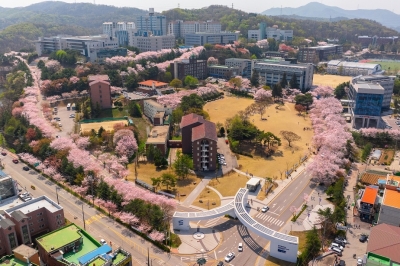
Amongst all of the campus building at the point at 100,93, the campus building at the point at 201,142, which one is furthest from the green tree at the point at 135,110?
the campus building at the point at 201,142

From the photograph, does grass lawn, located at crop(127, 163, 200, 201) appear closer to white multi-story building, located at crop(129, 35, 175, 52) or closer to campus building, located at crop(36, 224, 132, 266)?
campus building, located at crop(36, 224, 132, 266)

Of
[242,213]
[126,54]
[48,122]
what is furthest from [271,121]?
[126,54]

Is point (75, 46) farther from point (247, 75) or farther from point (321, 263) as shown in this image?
point (321, 263)

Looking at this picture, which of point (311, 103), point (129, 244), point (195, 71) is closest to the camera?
point (129, 244)

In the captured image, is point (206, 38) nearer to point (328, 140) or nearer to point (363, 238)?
point (328, 140)

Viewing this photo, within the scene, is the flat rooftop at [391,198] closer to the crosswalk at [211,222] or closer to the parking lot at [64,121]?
the crosswalk at [211,222]

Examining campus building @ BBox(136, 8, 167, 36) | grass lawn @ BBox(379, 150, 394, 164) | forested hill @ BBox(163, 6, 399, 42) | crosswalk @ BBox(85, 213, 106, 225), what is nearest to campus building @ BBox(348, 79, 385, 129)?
grass lawn @ BBox(379, 150, 394, 164)

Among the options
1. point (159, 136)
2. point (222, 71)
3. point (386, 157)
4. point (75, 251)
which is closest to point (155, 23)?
point (222, 71)
